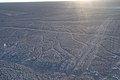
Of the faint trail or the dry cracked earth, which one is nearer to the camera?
the dry cracked earth

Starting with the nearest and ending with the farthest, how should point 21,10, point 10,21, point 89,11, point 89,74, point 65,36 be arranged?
1. point 89,74
2. point 65,36
3. point 10,21
4. point 89,11
5. point 21,10

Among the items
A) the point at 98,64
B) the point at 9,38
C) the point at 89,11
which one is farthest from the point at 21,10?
the point at 98,64

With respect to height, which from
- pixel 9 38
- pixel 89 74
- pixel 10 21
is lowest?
pixel 89 74

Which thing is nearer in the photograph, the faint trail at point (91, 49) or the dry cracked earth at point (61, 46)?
the dry cracked earth at point (61, 46)

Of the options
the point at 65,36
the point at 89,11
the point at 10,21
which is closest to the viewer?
the point at 65,36

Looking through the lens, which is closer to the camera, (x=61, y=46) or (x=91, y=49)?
(x=91, y=49)

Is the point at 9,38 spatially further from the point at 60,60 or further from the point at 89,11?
the point at 89,11

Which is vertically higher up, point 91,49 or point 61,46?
point 61,46

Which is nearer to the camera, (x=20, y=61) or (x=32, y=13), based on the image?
(x=20, y=61)
